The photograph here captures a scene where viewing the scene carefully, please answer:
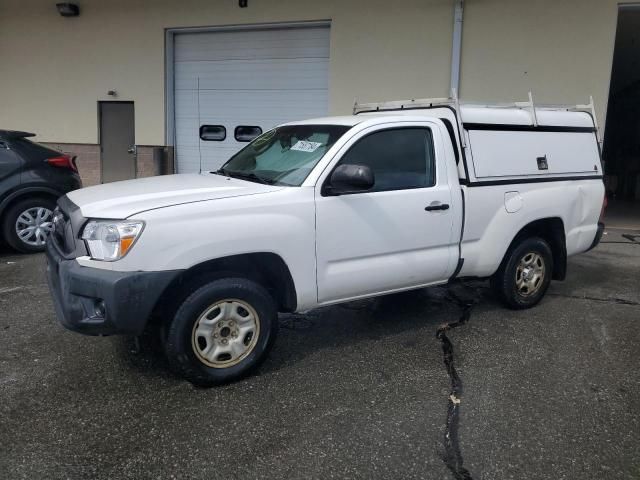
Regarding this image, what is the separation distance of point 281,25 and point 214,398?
961 centimetres

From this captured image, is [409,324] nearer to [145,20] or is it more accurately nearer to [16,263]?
[16,263]

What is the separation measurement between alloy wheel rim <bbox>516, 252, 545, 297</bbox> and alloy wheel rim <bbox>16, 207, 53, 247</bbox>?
5.61 metres

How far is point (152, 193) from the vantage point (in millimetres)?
3795

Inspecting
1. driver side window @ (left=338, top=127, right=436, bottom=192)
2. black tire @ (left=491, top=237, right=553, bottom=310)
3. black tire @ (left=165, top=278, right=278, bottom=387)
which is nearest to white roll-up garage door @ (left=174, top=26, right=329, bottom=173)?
black tire @ (left=491, top=237, right=553, bottom=310)

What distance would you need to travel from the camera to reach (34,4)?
13.3 meters

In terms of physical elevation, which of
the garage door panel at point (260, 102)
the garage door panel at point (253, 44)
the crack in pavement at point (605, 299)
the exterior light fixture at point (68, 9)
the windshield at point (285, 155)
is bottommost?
the crack in pavement at point (605, 299)

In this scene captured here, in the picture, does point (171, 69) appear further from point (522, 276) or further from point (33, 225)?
point (522, 276)

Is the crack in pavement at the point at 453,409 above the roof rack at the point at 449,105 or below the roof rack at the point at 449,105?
below

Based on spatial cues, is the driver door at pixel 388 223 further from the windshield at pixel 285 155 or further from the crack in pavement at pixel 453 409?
the crack in pavement at pixel 453 409

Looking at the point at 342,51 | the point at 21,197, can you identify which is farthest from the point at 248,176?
the point at 342,51

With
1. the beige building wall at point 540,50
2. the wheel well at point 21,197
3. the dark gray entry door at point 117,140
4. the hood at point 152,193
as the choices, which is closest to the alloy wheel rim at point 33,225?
the wheel well at point 21,197

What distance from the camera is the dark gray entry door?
13.2m

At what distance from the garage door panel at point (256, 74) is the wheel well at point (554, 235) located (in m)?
7.06

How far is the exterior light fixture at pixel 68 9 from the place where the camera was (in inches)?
507
